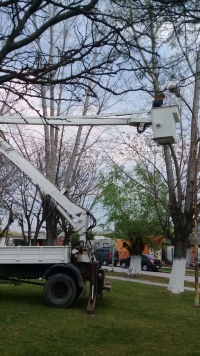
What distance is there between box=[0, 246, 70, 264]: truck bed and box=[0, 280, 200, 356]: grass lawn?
1.17m

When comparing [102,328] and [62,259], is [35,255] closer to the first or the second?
[62,259]

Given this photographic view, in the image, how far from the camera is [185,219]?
54.2ft

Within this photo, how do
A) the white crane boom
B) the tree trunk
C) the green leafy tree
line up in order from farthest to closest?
the green leafy tree, the tree trunk, the white crane boom

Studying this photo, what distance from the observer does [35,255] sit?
12.8m

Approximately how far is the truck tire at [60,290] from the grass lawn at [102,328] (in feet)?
1.01

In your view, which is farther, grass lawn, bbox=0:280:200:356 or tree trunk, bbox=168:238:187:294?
tree trunk, bbox=168:238:187:294

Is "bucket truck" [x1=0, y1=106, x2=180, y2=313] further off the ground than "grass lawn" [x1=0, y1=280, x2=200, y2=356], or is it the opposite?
"bucket truck" [x1=0, y1=106, x2=180, y2=313]

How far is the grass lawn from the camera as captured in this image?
797 centimetres

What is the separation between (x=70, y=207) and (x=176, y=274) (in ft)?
17.4

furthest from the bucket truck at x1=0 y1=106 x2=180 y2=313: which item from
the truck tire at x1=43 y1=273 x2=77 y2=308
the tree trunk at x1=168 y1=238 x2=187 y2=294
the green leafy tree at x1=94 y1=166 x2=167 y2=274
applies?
the green leafy tree at x1=94 y1=166 x2=167 y2=274

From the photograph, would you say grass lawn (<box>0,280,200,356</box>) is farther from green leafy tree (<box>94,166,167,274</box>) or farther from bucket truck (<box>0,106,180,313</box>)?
green leafy tree (<box>94,166,167,274</box>)

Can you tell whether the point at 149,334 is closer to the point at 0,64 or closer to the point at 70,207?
the point at 70,207

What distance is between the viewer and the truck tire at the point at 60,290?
39.9 ft

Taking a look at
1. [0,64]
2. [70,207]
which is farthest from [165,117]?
[0,64]
